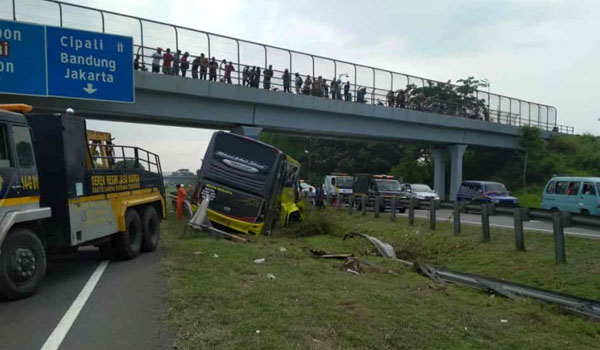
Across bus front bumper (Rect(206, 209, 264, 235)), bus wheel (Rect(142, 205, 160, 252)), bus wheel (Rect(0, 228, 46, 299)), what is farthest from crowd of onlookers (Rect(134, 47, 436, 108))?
bus wheel (Rect(0, 228, 46, 299))

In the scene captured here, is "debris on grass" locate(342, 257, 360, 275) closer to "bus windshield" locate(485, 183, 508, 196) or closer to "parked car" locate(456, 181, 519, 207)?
"parked car" locate(456, 181, 519, 207)

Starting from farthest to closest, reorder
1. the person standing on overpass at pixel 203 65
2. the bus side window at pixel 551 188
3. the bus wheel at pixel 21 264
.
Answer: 1. the person standing on overpass at pixel 203 65
2. the bus side window at pixel 551 188
3. the bus wheel at pixel 21 264

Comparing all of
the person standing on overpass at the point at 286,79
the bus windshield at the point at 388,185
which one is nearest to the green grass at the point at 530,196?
the bus windshield at the point at 388,185

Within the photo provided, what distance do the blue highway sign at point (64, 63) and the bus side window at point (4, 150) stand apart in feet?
42.1

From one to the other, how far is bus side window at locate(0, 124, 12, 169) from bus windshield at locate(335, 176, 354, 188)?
3133 centimetres

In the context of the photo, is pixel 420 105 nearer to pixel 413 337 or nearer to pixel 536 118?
pixel 536 118

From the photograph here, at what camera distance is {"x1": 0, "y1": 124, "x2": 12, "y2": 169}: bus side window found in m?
7.06

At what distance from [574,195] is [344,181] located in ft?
62.4

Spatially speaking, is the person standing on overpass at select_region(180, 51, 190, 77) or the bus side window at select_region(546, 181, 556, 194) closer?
the bus side window at select_region(546, 181, 556, 194)

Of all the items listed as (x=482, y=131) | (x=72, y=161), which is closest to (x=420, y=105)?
(x=482, y=131)

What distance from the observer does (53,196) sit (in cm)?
827

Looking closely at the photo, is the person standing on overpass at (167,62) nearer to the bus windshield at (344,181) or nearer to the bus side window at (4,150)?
the bus windshield at (344,181)

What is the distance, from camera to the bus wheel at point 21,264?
6961 millimetres

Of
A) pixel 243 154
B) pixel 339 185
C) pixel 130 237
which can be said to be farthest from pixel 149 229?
pixel 339 185
